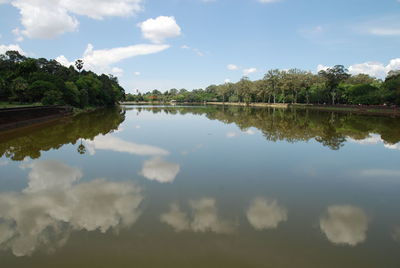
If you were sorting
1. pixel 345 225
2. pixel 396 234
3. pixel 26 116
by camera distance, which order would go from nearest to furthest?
pixel 396 234
pixel 345 225
pixel 26 116

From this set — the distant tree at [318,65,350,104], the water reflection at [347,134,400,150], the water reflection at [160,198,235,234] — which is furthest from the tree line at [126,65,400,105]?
the water reflection at [160,198,235,234]

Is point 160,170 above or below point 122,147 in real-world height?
below

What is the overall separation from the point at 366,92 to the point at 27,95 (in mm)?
67944

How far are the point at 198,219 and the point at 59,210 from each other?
3805 mm

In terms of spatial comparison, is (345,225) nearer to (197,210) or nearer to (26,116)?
(197,210)

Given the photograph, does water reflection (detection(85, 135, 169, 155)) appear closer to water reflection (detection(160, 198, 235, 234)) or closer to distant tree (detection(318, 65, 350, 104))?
water reflection (detection(160, 198, 235, 234))

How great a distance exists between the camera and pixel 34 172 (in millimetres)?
10734

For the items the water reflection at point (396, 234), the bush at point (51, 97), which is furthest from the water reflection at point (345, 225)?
the bush at point (51, 97)

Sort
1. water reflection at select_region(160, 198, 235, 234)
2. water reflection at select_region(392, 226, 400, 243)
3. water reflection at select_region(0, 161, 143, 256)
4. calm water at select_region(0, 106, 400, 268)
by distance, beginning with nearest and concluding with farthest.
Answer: calm water at select_region(0, 106, 400, 268), water reflection at select_region(0, 161, 143, 256), water reflection at select_region(392, 226, 400, 243), water reflection at select_region(160, 198, 235, 234)

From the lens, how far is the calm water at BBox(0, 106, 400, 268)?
5160 mm

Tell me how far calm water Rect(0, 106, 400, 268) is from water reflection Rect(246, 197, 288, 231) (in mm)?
28

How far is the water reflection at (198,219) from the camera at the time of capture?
616cm

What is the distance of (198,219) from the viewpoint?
6613mm

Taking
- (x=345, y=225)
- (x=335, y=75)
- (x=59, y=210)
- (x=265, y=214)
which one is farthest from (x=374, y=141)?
(x=335, y=75)
